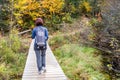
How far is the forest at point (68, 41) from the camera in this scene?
41.8 ft

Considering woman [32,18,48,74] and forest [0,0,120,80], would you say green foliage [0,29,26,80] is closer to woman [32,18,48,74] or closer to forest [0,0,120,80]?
forest [0,0,120,80]

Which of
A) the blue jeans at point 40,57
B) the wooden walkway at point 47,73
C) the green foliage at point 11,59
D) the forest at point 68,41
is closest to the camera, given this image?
the wooden walkway at point 47,73

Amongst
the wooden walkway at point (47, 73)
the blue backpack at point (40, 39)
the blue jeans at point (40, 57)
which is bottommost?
the wooden walkway at point (47, 73)

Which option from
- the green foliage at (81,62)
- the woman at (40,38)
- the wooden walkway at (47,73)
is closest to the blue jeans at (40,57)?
the woman at (40,38)

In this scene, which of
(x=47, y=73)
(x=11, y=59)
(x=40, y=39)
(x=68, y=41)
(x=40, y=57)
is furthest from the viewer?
(x=68, y=41)

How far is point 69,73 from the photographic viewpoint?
12094 millimetres

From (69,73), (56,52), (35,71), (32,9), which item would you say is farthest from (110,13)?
(32,9)

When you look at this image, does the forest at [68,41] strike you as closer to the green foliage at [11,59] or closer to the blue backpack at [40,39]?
the green foliage at [11,59]

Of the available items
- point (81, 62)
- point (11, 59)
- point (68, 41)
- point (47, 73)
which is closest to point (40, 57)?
point (47, 73)

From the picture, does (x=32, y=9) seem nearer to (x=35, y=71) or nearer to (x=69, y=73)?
(x=69, y=73)

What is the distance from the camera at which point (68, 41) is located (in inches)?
732

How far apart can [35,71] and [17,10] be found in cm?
1244

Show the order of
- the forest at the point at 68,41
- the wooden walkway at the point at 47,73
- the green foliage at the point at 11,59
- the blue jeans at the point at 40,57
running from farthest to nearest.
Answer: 1. the forest at the point at 68,41
2. the green foliage at the point at 11,59
3. the blue jeans at the point at 40,57
4. the wooden walkway at the point at 47,73

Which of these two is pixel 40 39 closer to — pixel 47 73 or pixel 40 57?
pixel 40 57
